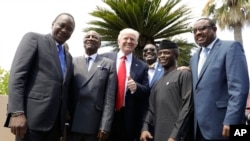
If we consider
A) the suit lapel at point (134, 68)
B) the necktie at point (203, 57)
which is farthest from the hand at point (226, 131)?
the suit lapel at point (134, 68)

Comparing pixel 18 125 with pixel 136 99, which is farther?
pixel 136 99

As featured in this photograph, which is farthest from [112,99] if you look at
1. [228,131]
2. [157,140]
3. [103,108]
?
[228,131]

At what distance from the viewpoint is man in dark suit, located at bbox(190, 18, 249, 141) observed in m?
3.20

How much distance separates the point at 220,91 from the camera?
3.34 m

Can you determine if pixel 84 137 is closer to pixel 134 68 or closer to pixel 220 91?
pixel 134 68

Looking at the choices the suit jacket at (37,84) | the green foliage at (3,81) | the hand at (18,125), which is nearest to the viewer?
the hand at (18,125)

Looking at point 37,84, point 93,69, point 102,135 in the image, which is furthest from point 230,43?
point 37,84

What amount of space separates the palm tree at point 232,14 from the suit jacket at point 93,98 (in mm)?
14366

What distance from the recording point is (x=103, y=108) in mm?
3734

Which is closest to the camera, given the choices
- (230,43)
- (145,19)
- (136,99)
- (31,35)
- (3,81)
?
(31,35)

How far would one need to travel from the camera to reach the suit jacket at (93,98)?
3.65 meters

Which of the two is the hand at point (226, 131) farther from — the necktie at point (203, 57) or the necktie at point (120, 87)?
the necktie at point (120, 87)

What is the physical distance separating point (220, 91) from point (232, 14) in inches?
585

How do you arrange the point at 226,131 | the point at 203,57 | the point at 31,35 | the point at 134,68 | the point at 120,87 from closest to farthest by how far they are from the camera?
the point at 226,131 < the point at 31,35 < the point at 203,57 < the point at 120,87 < the point at 134,68
